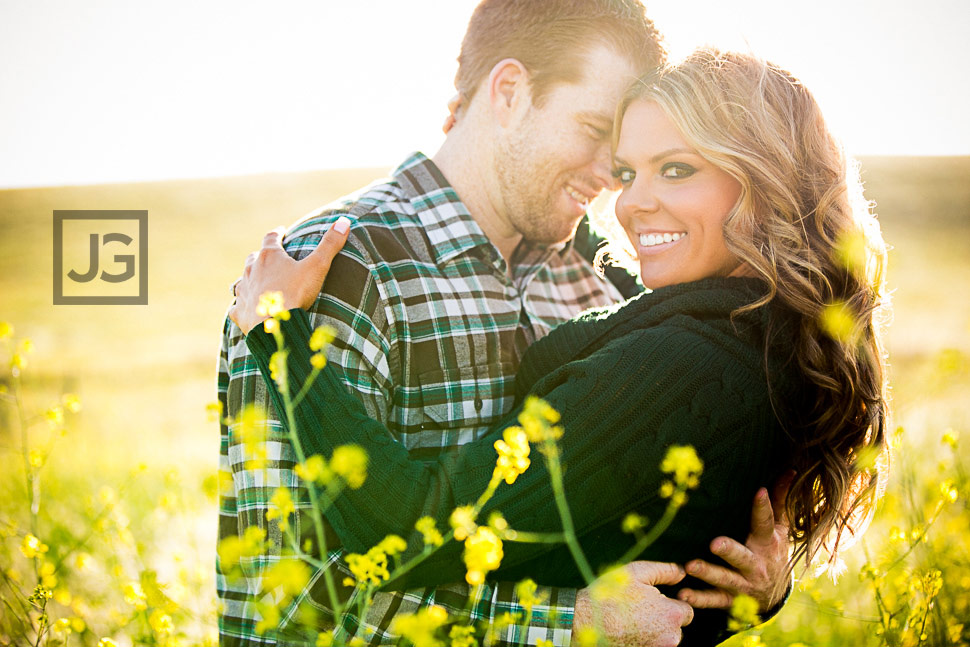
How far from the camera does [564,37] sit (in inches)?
99.8

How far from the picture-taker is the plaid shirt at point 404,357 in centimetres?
178

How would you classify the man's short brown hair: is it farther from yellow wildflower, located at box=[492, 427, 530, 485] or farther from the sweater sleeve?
yellow wildflower, located at box=[492, 427, 530, 485]

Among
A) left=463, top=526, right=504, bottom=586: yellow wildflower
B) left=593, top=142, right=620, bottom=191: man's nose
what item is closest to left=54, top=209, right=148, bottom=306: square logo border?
left=593, top=142, right=620, bottom=191: man's nose

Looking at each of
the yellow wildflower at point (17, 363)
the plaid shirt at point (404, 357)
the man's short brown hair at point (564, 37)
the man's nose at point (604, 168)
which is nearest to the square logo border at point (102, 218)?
the yellow wildflower at point (17, 363)

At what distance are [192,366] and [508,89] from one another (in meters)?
11.1

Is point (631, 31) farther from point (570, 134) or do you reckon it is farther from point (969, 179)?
point (969, 179)

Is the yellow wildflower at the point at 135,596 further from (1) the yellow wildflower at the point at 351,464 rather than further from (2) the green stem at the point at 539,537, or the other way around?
(2) the green stem at the point at 539,537

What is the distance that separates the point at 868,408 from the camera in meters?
2.00

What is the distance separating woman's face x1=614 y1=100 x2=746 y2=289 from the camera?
2102 millimetres

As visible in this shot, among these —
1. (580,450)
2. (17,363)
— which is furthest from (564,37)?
(17,363)

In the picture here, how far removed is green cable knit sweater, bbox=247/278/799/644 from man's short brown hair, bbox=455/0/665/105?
1151 millimetres

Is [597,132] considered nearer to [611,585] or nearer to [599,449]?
[599,449]

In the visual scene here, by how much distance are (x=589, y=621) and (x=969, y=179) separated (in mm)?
20767

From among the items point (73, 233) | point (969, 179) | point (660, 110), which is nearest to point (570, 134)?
point (660, 110)
